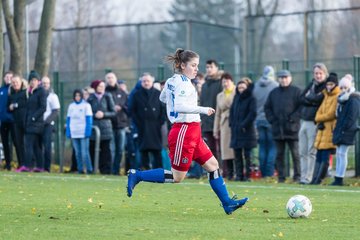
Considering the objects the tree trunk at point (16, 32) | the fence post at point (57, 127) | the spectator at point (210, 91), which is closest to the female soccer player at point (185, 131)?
the spectator at point (210, 91)

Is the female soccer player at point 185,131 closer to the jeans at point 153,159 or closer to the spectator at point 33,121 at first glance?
the jeans at point 153,159

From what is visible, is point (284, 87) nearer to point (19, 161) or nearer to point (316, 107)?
point (316, 107)

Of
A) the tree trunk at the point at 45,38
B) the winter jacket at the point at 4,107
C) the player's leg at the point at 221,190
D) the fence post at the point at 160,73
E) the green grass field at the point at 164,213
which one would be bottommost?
the green grass field at the point at 164,213

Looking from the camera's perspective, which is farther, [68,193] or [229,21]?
[229,21]

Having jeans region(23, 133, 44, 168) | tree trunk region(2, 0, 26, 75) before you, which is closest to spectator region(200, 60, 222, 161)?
jeans region(23, 133, 44, 168)

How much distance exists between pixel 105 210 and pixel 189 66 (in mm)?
2029

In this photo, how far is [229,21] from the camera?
6900cm

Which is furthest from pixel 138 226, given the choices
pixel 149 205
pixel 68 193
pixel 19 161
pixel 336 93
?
pixel 19 161

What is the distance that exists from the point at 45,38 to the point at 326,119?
9.90 meters

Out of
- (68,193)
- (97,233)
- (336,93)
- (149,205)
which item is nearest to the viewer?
(97,233)

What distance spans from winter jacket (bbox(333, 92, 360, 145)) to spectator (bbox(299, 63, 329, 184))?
2.43 feet

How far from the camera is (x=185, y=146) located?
493 inches

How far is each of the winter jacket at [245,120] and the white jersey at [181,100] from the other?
25.3 feet

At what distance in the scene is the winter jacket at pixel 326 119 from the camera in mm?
19078
